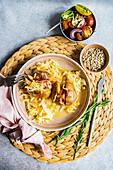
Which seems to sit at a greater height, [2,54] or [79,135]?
[2,54]

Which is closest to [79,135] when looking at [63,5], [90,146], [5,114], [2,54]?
[90,146]

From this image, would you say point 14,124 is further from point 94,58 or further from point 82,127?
point 94,58

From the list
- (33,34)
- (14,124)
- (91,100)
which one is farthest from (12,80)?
(91,100)

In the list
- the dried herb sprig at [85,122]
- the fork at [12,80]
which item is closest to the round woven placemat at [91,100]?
the dried herb sprig at [85,122]

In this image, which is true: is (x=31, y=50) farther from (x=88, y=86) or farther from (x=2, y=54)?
(x=88, y=86)

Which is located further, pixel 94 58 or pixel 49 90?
pixel 94 58

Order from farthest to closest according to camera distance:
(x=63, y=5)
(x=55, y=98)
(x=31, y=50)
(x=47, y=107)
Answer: (x=63, y=5)
(x=31, y=50)
(x=47, y=107)
(x=55, y=98)

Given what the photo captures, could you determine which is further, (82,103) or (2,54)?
(2,54)

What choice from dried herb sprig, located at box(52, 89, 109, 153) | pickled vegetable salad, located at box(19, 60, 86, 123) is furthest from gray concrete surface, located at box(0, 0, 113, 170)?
pickled vegetable salad, located at box(19, 60, 86, 123)
